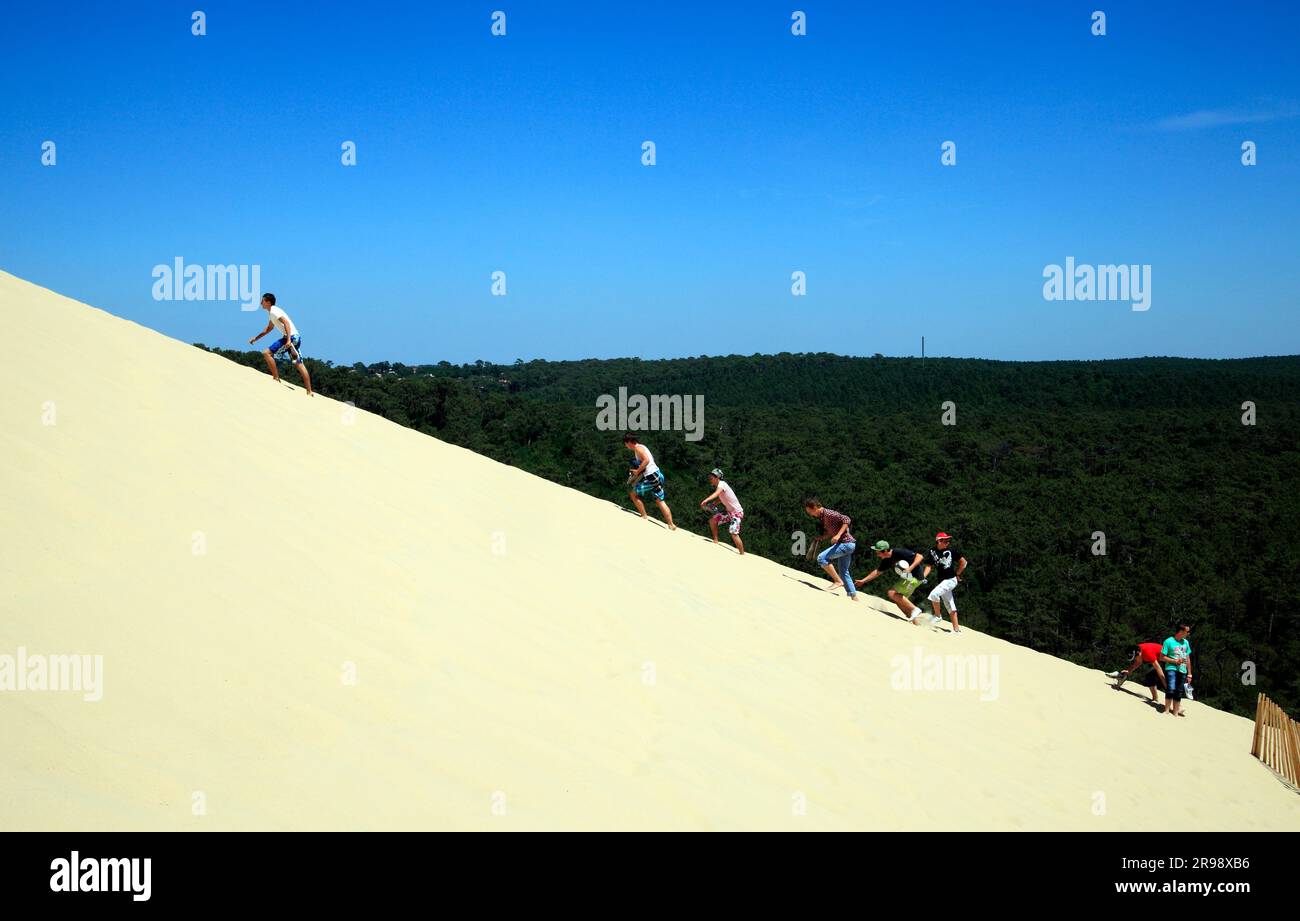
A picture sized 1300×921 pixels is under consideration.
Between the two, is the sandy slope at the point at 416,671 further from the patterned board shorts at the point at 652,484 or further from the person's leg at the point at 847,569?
the patterned board shorts at the point at 652,484

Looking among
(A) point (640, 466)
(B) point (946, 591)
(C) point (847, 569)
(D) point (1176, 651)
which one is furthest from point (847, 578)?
(D) point (1176, 651)

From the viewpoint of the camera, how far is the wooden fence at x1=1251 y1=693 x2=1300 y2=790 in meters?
9.62

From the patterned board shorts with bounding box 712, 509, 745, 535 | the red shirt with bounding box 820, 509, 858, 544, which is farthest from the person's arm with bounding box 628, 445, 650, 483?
the red shirt with bounding box 820, 509, 858, 544

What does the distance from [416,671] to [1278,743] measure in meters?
10.2

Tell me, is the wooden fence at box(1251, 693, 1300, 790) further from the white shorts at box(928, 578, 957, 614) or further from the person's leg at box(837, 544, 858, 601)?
the person's leg at box(837, 544, 858, 601)

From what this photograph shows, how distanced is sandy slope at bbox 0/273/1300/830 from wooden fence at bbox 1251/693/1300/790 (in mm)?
281

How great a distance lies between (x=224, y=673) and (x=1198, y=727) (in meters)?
11.3

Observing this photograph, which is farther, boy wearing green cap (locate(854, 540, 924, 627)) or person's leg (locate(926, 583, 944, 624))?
boy wearing green cap (locate(854, 540, 924, 627))

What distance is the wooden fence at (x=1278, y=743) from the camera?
9.62m

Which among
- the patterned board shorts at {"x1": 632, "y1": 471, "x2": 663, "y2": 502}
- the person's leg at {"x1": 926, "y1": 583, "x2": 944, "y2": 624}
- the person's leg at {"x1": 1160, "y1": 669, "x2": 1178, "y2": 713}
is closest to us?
the person's leg at {"x1": 1160, "y1": 669, "x2": 1178, "y2": 713}

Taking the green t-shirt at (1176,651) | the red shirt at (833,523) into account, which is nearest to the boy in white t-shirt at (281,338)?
the red shirt at (833,523)

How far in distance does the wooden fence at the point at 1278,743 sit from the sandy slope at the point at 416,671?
0.28m
